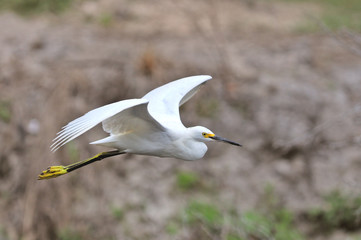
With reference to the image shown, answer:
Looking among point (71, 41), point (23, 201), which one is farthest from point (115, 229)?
point (71, 41)

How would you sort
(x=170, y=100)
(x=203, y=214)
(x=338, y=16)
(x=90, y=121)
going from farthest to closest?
(x=338, y=16) < (x=203, y=214) < (x=170, y=100) < (x=90, y=121)

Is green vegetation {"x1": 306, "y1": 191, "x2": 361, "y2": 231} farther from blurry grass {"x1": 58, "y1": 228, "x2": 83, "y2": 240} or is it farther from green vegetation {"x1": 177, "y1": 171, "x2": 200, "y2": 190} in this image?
blurry grass {"x1": 58, "y1": 228, "x2": 83, "y2": 240}

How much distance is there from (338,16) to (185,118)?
10.4ft

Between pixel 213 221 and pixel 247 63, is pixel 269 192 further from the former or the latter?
pixel 247 63

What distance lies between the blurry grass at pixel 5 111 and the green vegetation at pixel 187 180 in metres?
2.38

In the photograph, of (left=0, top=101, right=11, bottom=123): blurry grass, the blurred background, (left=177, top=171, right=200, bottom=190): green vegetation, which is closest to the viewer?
the blurred background

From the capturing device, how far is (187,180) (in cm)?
863

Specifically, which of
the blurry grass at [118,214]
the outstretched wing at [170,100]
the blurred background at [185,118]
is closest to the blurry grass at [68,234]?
the blurred background at [185,118]

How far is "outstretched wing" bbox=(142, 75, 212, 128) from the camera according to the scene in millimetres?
4691

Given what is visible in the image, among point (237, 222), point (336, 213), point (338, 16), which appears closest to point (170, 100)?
point (237, 222)

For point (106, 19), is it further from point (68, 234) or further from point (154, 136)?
point (154, 136)

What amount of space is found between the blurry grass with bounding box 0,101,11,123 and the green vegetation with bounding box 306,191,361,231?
410 cm

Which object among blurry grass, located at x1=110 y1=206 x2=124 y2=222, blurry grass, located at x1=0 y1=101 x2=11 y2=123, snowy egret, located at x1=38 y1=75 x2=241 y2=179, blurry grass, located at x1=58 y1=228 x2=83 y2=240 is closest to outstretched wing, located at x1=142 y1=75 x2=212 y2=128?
snowy egret, located at x1=38 y1=75 x2=241 y2=179

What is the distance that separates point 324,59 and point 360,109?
3.42 m
